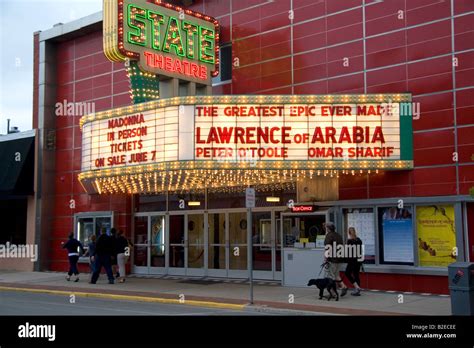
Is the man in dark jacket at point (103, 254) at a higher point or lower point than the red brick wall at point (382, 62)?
lower

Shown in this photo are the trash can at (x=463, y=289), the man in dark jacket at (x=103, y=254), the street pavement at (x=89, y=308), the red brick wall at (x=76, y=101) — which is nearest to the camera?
the trash can at (x=463, y=289)

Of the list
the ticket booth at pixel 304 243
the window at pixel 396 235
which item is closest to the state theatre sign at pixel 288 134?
the window at pixel 396 235

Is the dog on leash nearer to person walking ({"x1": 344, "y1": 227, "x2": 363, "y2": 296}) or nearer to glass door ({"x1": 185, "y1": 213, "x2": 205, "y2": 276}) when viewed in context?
person walking ({"x1": 344, "y1": 227, "x2": 363, "y2": 296})

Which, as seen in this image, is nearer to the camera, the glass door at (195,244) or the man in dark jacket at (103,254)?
the man in dark jacket at (103,254)

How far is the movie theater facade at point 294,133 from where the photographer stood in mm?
16578

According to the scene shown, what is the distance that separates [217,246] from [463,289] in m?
11.2

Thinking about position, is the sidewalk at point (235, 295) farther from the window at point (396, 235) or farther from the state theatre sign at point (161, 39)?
the state theatre sign at point (161, 39)

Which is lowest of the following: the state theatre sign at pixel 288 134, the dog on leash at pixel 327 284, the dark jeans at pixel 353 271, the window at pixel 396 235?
the dog on leash at pixel 327 284

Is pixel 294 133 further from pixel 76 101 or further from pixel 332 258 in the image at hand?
pixel 76 101

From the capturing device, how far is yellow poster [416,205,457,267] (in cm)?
1631

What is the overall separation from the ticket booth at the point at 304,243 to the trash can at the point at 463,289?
6.83m

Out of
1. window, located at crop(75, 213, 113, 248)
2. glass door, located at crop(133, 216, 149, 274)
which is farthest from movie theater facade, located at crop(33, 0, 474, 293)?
window, located at crop(75, 213, 113, 248)

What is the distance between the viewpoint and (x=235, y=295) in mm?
16781
